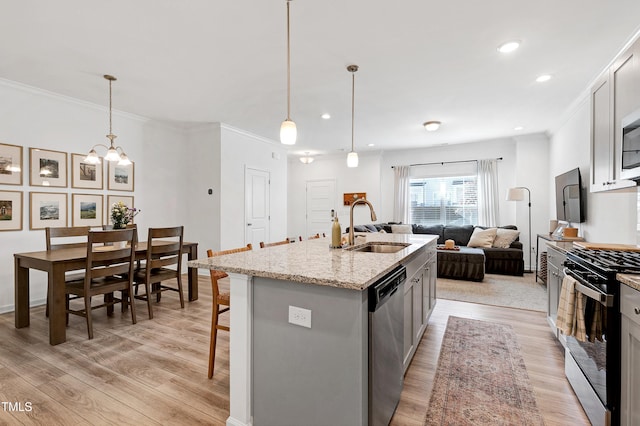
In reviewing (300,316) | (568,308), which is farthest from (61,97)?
(568,308)

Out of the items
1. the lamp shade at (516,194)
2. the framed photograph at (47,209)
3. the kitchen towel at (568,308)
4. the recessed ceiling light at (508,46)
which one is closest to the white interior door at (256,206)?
the framed photograph at (47,209)

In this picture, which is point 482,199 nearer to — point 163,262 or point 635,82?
point 635,82

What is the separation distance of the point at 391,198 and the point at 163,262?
5717mm

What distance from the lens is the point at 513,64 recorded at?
3209 mm

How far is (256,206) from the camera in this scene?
637cm

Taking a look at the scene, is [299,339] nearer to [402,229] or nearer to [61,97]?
[61,97]

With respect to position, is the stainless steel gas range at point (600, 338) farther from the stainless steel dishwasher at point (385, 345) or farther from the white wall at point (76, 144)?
the white wall at point (76, 144)

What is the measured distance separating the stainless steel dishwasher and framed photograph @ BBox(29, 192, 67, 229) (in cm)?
462

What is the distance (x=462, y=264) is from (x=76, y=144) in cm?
636

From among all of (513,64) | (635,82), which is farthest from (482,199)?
(635,82)

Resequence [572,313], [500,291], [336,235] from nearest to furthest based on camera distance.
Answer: [572,313], [336,235], [500,291]

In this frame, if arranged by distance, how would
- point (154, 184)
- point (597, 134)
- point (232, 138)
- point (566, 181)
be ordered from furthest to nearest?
point (232, 138), point (154, 184), point (566, 181), point (597, 134)

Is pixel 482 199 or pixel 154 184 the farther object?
pixel 482 199

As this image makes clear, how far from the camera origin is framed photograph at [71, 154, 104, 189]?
4312mm
